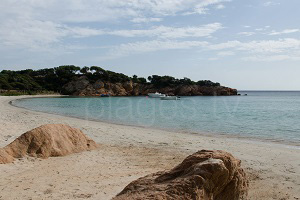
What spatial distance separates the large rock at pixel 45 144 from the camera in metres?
9.34

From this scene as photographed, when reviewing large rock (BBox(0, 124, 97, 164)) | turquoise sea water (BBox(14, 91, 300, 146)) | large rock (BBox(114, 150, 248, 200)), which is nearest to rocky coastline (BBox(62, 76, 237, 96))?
turquoise sea water (BBox(14, 91, 300, 146))

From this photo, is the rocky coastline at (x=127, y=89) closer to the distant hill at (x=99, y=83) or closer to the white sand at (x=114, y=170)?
the distant hill at (x=99, y=83)

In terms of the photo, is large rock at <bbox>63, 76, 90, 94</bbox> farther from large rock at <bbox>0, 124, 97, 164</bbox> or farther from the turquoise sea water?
large rock at <bbox>0, 124, 97, 164</bbox>

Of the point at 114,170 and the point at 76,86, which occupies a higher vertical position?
the point at 76,86

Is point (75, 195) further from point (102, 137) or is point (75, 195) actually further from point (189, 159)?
point (102, 137)

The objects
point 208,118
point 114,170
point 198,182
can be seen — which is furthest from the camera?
point 208,118

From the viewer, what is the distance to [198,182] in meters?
4.46

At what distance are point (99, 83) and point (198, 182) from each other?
397 feet

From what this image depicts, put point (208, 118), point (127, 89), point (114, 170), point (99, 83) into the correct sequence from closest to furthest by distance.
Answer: point (114, 170) < point (208, 118) < point (99, 83) < point (127, 89)

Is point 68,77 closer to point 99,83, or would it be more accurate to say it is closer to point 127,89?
point 99,83

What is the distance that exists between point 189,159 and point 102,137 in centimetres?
1109

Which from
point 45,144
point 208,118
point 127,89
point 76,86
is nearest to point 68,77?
point 76,86

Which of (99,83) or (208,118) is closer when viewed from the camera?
(208,118)

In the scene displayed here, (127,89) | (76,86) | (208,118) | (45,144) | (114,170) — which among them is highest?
(76,86)
